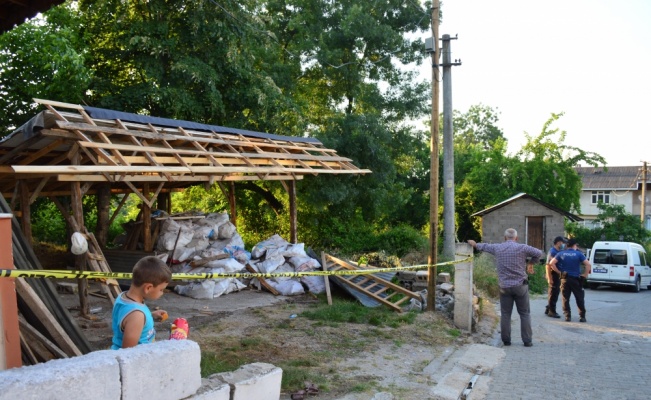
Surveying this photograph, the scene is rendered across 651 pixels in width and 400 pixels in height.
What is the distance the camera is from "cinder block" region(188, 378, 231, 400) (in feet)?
14.3

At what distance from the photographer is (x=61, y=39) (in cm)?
1485

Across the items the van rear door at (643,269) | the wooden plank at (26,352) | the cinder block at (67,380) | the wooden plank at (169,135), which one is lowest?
the van rear door at (643,269)

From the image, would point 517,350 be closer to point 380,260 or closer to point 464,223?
point 380,260

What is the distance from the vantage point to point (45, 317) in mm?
5250

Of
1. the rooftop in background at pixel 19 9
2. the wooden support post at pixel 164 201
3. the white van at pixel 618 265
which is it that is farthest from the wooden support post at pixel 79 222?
the white van at pixel 618 265

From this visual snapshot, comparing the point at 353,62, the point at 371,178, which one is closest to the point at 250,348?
the point at 371,178

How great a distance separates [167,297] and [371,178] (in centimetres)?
1182

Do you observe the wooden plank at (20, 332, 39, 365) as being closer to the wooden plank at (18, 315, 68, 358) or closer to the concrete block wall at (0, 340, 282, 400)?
the wooden plank at (18, 315, 68, 358)

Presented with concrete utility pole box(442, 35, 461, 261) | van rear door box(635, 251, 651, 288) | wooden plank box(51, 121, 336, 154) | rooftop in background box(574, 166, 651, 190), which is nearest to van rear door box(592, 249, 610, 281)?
van rear door box(635, 251, 651, 288)

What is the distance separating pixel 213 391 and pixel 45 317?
6.07 ft

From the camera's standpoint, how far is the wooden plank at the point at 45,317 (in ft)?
16.4

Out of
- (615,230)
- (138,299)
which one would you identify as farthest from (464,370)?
(615,230)

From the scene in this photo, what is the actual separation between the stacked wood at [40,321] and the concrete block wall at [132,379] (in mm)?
1534

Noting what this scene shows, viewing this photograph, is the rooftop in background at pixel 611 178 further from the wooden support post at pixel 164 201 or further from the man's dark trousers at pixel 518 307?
the man's dark trousers at pixel 518 307
